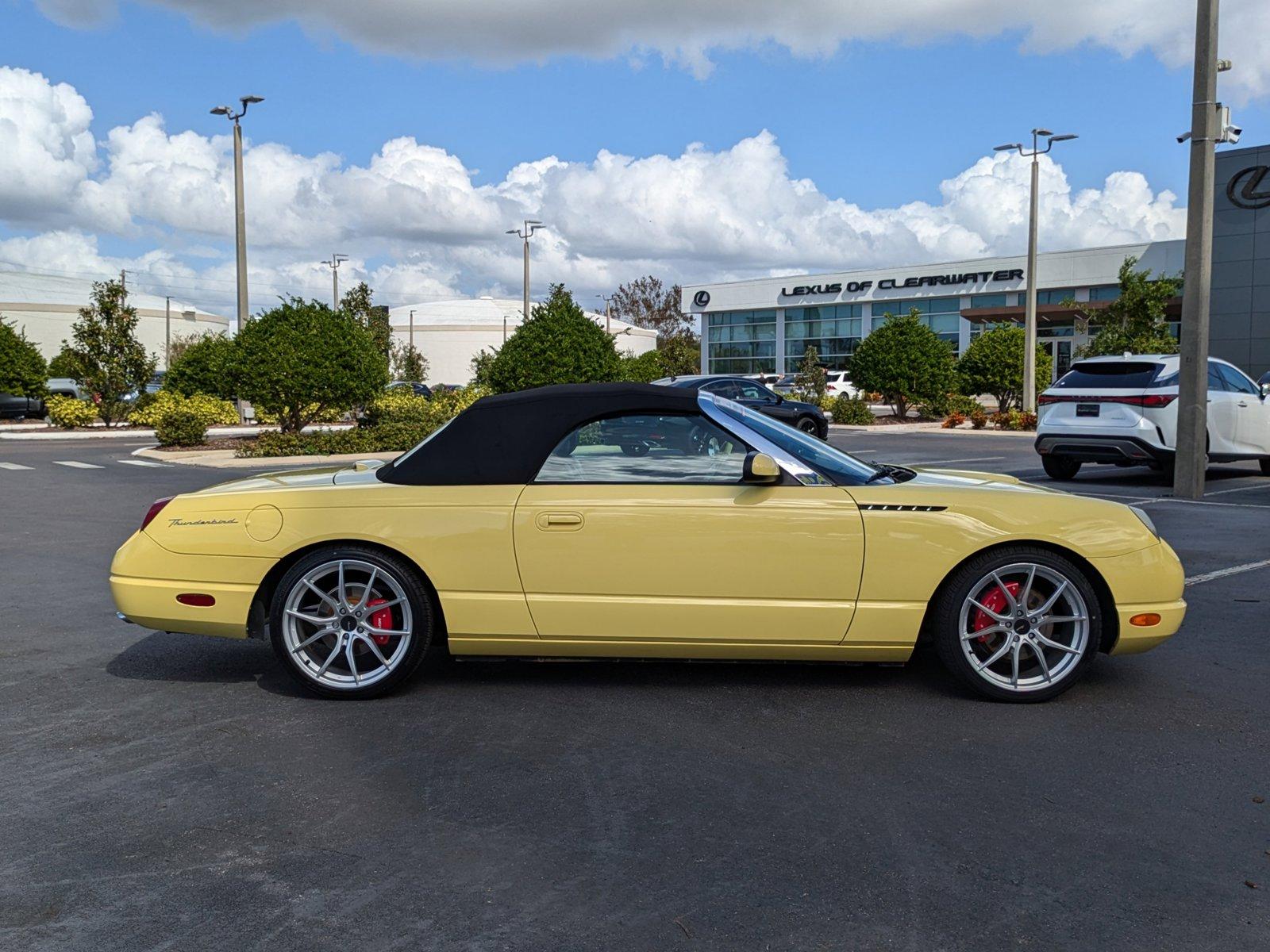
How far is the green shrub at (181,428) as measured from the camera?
81.3ft

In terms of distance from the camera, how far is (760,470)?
520cm

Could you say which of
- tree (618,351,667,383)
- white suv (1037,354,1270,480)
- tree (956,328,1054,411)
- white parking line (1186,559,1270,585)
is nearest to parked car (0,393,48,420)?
tree (618,351,667,383)

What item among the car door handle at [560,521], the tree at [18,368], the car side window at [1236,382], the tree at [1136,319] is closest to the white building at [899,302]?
the tree at [1136,319]

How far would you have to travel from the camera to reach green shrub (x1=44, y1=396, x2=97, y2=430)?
35594mm

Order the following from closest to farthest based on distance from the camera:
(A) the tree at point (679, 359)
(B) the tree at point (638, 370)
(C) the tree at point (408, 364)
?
(B) the tree at point (638, 370) < (C) the tree at point (408, 364) < (A) the tree at point (679, 359)

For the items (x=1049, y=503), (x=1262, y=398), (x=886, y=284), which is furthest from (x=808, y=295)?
(x=1049, y=503)

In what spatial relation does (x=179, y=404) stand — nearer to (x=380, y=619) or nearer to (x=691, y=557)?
(x=380, y=619)

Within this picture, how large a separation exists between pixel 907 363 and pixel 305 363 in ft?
67.4

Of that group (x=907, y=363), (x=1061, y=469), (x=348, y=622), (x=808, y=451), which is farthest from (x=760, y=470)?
(x=907, y=363)

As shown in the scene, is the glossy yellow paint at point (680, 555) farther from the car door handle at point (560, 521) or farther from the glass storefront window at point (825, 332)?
the glass storefront window at point (825, 332)

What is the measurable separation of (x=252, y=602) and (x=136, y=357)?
32230 millimetres

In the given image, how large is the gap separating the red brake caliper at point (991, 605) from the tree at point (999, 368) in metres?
33.2

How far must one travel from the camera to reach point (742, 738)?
15.9 feet

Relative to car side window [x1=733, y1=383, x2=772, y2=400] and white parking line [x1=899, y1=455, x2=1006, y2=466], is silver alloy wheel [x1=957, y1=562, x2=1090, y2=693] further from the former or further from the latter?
car side window [x1=733, y1=383, x2=772, y2=400]
